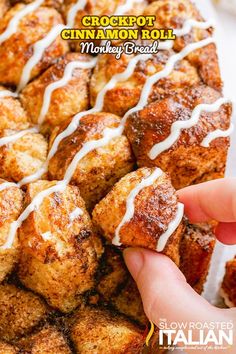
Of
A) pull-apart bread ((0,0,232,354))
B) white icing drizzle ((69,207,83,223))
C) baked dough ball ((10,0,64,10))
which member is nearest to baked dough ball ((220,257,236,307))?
pull-apart bread ((0,0,232,354))

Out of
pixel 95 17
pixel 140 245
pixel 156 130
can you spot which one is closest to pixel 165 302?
pixel 140 245

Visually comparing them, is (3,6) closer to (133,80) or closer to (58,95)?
(58,95)

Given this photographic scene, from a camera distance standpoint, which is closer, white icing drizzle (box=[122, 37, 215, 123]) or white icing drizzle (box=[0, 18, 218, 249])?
white icing drizzle (box=[0, 18, 218, 249])

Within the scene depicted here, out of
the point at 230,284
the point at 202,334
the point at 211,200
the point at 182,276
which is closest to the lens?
the point at 202,334

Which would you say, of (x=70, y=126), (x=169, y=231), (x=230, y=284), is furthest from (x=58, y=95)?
(x=230, y=284)

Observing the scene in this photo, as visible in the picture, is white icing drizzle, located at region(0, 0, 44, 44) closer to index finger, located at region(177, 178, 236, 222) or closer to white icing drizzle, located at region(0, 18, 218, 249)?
white icing drizzle, located at region(0, 18, 218, 249)

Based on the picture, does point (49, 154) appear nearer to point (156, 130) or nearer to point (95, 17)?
point (156, 130)
